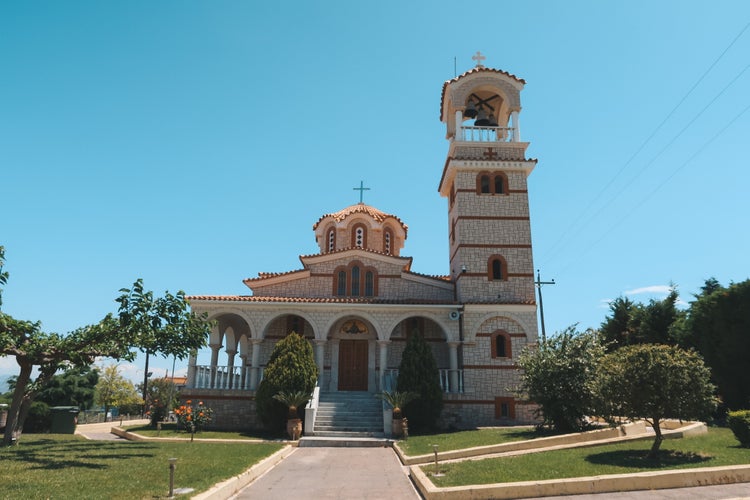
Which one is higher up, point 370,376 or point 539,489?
point 370,376

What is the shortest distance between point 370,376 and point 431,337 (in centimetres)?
341

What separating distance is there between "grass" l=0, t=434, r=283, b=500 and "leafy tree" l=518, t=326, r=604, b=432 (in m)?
8.72

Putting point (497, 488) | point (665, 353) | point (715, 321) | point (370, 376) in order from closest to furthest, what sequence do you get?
point (497, 488) → point (665, 353) → point (715, 321) → point (370, 376)

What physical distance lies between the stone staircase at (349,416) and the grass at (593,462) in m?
7.82

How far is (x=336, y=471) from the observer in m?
12.2

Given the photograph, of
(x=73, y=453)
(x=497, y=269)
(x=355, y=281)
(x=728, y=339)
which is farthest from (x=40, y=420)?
(x=728, y=339)

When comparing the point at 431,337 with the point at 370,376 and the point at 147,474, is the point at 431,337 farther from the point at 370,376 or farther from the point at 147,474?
the point at 147,474

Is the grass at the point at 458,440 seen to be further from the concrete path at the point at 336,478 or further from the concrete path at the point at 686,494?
the concrete path at the point at 686,494

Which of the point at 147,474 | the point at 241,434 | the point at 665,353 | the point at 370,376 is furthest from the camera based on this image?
the point at 370,376

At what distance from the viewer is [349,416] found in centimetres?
2023

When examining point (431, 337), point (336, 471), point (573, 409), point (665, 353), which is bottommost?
point (336, 471)

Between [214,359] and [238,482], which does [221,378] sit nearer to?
[214,359]

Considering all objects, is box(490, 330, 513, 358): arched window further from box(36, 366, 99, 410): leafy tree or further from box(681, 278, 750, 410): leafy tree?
box(36, 366, 99, 410): leafy tree

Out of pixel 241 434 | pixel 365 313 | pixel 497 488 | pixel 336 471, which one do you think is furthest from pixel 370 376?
pixel 497 488
